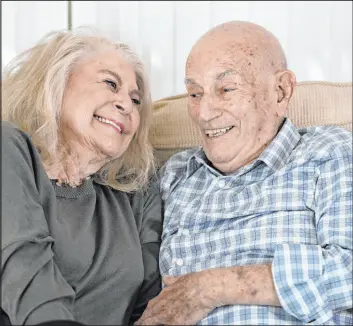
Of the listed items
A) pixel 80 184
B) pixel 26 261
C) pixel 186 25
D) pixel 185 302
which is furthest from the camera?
pixel 186 25

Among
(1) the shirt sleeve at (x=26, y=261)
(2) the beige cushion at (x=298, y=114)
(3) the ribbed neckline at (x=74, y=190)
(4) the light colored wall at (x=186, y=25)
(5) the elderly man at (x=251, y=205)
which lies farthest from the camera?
(4) the light colored wall at (x=186, y=25)

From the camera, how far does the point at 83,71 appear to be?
1.80 metres

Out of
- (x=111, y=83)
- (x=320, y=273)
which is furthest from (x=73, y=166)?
(x=320, y=273)

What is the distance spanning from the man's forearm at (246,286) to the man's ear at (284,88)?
19.8 inches

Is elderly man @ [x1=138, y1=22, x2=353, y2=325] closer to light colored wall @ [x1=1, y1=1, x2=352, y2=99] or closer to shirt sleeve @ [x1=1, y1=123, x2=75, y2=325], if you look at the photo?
shirt sleeve @ [x1=1, y1=123, x2=75, y2=325]

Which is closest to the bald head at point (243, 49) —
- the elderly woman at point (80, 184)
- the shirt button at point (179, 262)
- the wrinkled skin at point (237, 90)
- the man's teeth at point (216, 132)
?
the wrinkled skin at point (237, 90)

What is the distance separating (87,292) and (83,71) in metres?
0.61

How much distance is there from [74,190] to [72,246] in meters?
0.19

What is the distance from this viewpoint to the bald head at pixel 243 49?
1703 millimetres

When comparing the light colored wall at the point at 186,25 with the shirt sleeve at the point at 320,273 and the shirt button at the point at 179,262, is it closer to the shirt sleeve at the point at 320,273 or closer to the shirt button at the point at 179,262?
the shirt button at the point at 179,262

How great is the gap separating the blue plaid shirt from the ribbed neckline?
0.74ft

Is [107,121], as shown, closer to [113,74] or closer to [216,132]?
[113,74]

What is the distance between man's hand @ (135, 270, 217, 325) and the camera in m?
1.47

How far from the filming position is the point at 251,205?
1621mm
